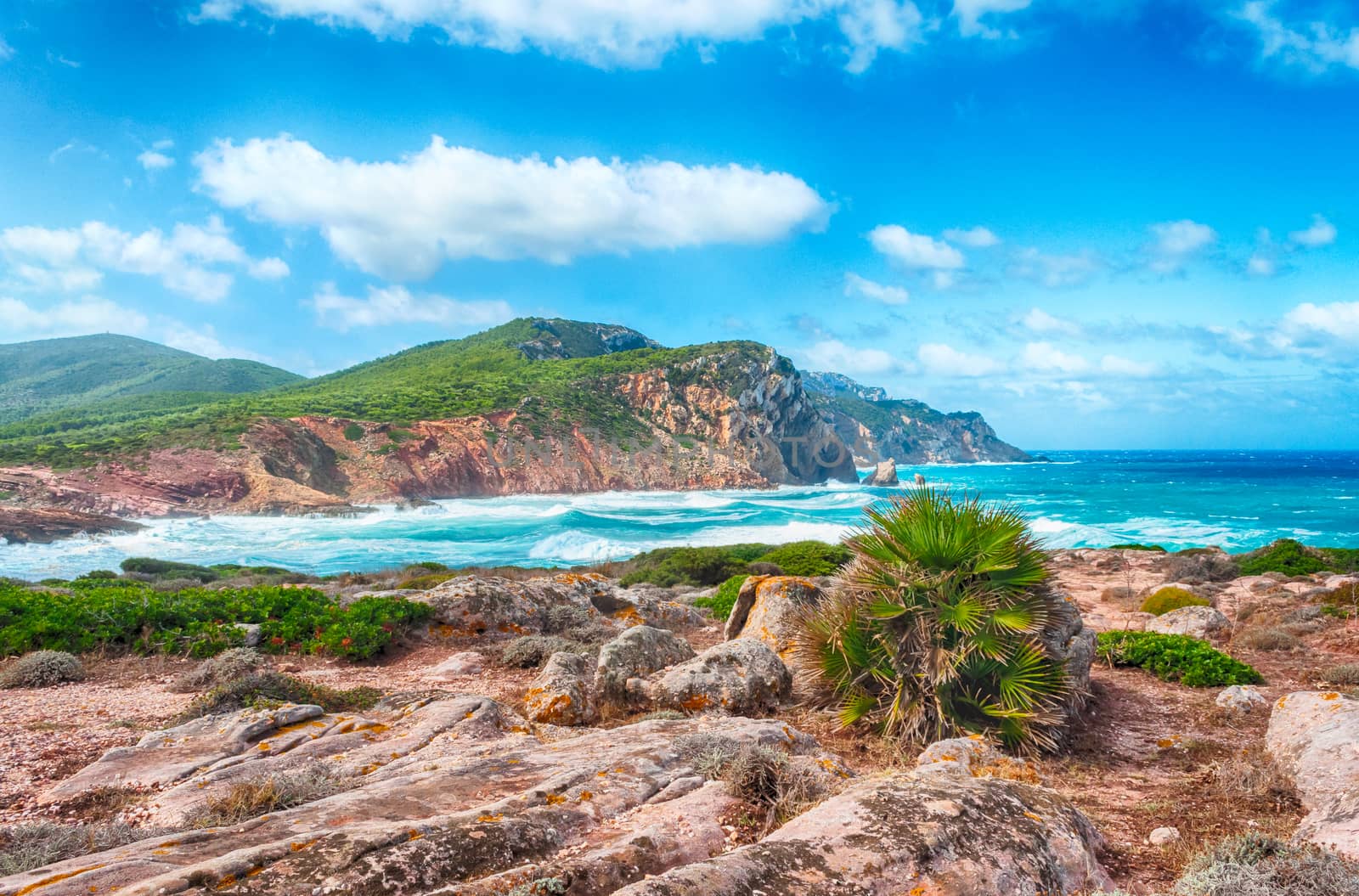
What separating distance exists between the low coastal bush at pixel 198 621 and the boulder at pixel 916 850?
29.4 feet

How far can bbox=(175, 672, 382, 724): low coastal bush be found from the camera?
250 inches

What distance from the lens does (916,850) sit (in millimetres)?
2654

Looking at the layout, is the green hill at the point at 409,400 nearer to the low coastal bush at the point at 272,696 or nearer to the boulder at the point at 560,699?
the low coastal bush at the point at 272,696

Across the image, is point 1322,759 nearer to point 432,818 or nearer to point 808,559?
point 432,818

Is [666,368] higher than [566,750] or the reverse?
higher

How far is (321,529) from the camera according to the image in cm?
4231

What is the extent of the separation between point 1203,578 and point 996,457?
188 m

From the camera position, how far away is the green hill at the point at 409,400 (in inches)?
2099

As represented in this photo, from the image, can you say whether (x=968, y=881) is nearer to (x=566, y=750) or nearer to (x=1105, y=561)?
(x=566, y=750)

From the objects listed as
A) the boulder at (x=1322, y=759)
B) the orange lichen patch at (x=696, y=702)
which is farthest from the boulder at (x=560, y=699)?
the boulder at (x=1322, y=759)

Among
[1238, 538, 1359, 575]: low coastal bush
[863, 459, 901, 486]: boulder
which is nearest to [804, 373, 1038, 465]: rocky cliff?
[863, 459, 901, 486]: boulder

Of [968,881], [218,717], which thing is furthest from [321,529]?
[968,881]

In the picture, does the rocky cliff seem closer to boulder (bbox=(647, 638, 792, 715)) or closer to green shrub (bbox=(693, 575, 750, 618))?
green shrub (bbox=(693, 575, 750, 618))

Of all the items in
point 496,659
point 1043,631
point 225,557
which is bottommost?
point 225,557
